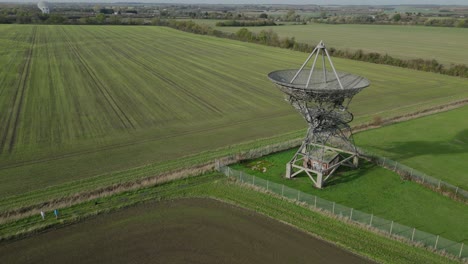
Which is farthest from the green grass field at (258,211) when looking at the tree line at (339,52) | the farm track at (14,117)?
the tree line at (339,52)

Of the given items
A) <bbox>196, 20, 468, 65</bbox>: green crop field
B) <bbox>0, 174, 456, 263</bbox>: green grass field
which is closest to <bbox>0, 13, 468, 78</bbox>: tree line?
<bbox>196, 20, 468, 65</bbox>: green crop field

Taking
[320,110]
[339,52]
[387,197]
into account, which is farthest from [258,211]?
[339,52]

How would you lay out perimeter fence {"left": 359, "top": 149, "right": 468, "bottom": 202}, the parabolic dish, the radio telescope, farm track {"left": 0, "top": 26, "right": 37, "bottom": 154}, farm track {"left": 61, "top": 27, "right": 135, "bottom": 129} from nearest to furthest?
perimeter fence {"left": 359, "top": 149, "right": 468, "bottom": 202}, the radio telescope, the parabolic dish, farm track {"left": 0, "top": 26, "right": 37, "bottom": 154}, farm track {"left": 61, "top": 27, "right": 135, "bottom": 129}

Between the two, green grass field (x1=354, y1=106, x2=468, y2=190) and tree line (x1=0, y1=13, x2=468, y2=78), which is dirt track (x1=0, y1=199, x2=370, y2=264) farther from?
tree line (x1=0, y1=13, x2=468, y2=78)

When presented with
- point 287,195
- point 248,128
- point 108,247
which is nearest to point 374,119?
point 248,128

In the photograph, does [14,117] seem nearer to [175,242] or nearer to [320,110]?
[175,242]

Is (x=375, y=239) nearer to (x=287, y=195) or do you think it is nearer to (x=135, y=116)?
(x=287, y=195)
